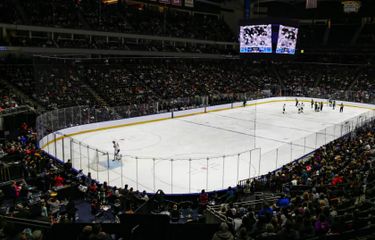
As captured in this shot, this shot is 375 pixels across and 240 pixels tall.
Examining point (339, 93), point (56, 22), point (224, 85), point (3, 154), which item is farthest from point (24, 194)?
point (339, 93)

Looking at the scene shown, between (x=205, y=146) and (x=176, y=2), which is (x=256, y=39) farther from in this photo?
(x=205, y=146)

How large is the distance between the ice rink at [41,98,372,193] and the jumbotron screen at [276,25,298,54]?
6.98 m

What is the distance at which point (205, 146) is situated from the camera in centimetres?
2317

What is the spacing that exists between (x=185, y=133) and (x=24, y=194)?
15752 mm

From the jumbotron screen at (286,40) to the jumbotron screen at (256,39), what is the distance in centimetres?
129

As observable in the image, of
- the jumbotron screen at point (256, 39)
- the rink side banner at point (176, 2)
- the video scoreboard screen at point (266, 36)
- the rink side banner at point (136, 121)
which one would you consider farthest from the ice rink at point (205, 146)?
the rink side banner at point (176, 2)

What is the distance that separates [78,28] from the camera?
1496 inches

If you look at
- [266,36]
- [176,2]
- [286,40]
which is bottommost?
[286,40]

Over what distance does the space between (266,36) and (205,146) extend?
19444 millimetres

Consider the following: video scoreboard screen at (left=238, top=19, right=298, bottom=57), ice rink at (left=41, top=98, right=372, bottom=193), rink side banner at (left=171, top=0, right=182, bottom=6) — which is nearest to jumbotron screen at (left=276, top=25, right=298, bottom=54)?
video scoreboard screen at (left=238, top=19, right=298, bottom=57)

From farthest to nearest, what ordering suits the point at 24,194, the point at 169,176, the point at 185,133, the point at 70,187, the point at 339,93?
the point at 339,93, the point at 185,133, the point at 169,176, the point at 70,187, the point at 24,194

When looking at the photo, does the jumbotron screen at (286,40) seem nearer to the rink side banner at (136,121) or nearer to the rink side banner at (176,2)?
the rink side banner at (136,121)

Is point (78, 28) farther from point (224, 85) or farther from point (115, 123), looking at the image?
point (224, 85)

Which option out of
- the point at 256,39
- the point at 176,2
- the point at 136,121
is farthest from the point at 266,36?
the point at 136,121
